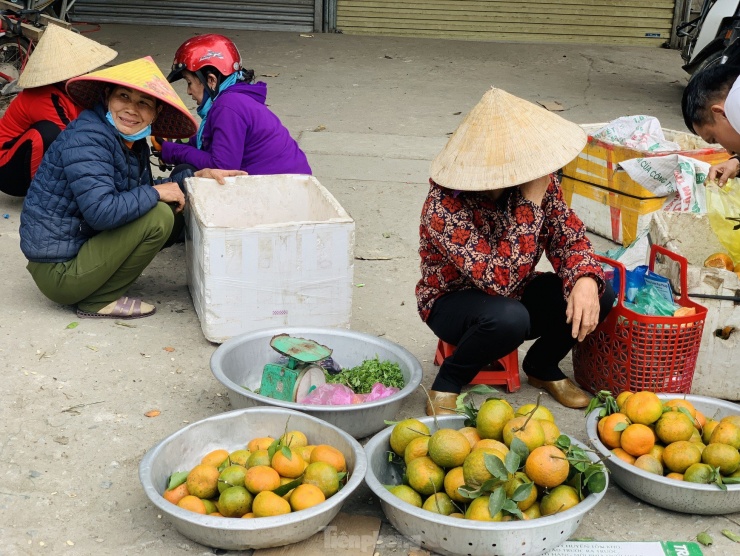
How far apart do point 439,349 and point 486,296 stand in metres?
0.49

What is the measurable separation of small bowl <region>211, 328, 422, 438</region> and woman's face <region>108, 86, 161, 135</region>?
989 millimetres

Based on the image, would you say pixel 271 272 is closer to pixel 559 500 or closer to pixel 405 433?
pixel 405 433

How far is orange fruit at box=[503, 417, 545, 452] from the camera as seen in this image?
2.41 meters

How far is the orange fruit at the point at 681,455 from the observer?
2541 mm

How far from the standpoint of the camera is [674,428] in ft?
8.54

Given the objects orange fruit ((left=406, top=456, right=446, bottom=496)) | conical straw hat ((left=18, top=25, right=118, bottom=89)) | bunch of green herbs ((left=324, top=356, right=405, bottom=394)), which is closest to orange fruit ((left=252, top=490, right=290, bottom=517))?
orange fruit ((left=406, top=456, right=446, bottom=496))

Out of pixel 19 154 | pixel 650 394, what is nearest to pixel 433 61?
pixel 19 154

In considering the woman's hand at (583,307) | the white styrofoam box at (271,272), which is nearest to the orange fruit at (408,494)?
the woman's hand at (583,307)

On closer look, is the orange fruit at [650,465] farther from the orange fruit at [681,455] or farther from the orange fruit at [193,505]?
the orange fruit at [193,505]

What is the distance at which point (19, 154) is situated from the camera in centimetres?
457

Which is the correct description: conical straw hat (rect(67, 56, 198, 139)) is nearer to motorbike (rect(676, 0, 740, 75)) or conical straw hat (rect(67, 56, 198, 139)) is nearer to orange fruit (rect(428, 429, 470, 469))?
orange fruit (rect(428, 429, 470, 469))

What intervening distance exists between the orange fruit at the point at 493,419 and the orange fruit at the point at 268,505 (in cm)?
59

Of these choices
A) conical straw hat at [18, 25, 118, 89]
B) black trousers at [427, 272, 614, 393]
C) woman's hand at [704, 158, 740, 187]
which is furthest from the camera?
conical straw hat at [18, 25, 118, 89]

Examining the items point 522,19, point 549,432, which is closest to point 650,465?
point 549,432
